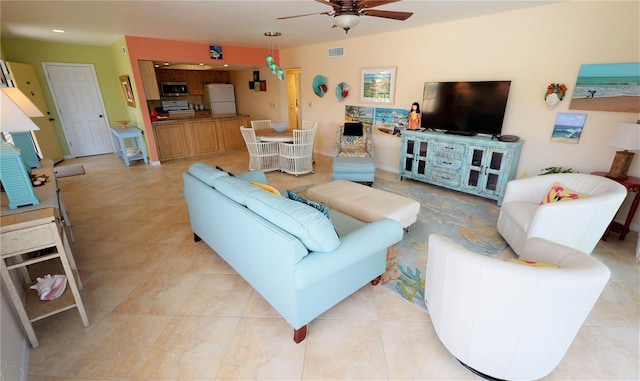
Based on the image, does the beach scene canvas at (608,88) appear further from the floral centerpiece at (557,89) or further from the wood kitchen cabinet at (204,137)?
the wood kitchen cabinet at (204,137)

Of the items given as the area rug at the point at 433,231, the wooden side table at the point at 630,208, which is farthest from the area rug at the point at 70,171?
the wooden side table at the point at 630,208

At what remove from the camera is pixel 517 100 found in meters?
3.76

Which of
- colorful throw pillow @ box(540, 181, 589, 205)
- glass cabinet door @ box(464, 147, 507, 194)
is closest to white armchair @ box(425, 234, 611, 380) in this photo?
colorful throw pillow @ box(540, 181, 589, 205)

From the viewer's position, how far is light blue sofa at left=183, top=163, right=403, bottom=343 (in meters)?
1.59

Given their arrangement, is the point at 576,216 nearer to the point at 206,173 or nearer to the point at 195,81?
the point at 206,173

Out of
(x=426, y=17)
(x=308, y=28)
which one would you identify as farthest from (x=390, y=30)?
(x=308, y=28)

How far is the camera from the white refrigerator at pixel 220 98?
7.96 metres

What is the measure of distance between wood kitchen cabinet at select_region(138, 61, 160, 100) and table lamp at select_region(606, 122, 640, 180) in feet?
23.4

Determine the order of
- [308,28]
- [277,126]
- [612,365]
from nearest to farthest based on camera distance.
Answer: [612,365] < [308,28] < [277,126]

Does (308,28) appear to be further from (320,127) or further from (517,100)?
(517,100)

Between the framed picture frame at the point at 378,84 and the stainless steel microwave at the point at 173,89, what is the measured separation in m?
5.12

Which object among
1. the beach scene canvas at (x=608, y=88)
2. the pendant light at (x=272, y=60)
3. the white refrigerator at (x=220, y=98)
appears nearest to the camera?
the beach scene canvas at (x=608, y=88)

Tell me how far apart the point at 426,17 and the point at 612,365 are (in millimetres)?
4136

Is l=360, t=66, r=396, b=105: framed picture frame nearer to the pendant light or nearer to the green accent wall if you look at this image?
the pendant light
